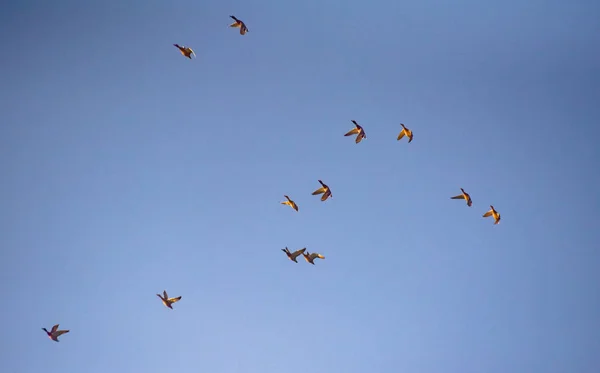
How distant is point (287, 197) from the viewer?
4734 cm

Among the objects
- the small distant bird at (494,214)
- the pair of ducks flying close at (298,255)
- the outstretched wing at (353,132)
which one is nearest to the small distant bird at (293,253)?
the pair of ducks flying close at (298,255)

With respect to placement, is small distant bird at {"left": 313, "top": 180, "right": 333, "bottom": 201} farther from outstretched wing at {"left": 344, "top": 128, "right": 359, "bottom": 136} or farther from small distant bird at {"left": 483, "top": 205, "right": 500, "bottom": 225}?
small distant bird at {"left": 483, "top": 205, "right": 500, "bottom": 225}

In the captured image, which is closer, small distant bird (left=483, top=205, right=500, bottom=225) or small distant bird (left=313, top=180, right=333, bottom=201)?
small distant bird (left=313, top=180, right=333, bottom=201)

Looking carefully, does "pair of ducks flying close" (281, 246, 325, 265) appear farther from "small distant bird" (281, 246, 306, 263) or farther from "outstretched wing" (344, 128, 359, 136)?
"outstretched wing" (344, 128, 359, 136)

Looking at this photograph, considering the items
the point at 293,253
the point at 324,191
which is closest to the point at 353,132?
the point at 324,191

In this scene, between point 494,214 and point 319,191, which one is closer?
point 319,191

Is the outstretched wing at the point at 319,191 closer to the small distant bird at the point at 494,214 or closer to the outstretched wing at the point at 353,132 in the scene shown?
the outstretched wing at the point at 353,132

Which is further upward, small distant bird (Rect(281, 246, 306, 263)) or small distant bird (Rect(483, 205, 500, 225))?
small distant bird (Rect(483, 205, 500, 225))

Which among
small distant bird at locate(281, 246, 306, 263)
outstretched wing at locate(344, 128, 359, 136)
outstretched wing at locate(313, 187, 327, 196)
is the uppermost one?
outstretched wing at locate(344, 128, 359, 136)

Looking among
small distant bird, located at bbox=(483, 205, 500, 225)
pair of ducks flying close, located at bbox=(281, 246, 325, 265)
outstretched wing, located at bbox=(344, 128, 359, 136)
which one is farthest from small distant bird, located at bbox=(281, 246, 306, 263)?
small distant bird, located at bbox=(483, 205, 500, 225)

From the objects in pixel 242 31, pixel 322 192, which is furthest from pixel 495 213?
pixel 242 31

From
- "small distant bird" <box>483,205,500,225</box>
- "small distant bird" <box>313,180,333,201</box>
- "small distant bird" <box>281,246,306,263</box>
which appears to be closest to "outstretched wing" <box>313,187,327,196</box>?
"small distant bird" <box>313,180,333,201</box>

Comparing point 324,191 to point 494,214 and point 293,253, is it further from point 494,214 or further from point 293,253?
point 494,214

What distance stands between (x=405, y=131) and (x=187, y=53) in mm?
13849
